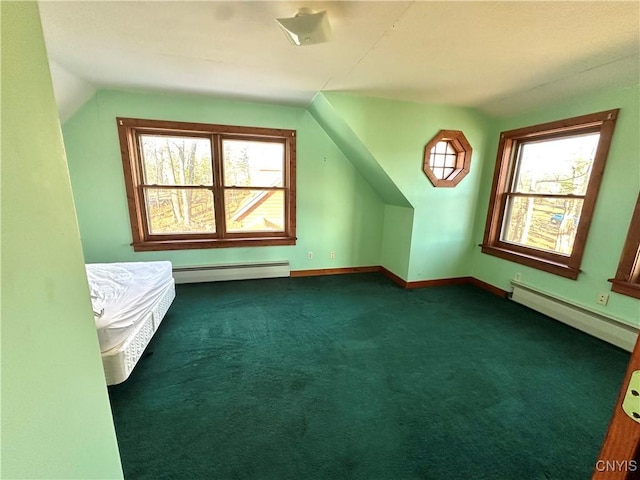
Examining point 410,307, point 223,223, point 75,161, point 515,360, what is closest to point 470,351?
point 515,360

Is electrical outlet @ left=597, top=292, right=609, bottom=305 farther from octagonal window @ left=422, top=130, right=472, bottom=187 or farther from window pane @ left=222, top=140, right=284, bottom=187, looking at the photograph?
window pane @ left=222, top=140, right=284, bottom=187

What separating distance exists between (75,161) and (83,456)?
333 cm

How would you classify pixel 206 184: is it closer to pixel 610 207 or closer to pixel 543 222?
pixel 543 222

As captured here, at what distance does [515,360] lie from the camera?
2.11 m

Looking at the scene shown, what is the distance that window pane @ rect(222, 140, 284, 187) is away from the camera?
338cm

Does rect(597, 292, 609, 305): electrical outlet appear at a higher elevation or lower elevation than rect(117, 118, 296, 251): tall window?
lower

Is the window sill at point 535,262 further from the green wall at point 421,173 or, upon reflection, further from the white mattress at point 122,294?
the white mattress at point 122,294

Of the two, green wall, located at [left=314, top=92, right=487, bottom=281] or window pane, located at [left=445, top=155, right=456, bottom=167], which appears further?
window pane, located at [left=445, top=155, right=456, bottom=167]

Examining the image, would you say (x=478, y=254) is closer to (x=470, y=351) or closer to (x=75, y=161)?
(x=470, y=351)

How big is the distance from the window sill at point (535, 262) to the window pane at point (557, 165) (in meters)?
0.73

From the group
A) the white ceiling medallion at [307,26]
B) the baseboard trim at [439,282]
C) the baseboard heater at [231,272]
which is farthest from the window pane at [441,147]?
the baseboard heater at [231,272]

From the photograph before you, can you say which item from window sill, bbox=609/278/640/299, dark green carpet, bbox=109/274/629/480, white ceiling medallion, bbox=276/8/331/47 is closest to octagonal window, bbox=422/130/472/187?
dark green carpet, bbox=109/274/629/480

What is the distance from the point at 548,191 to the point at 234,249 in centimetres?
376

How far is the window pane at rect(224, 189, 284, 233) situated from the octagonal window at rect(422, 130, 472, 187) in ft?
6.37
